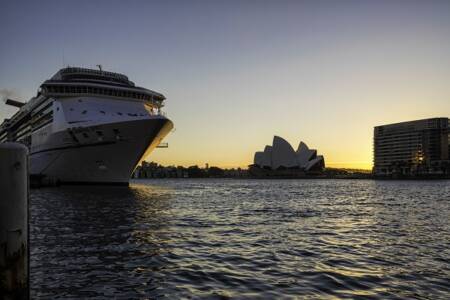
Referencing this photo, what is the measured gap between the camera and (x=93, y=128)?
144 feet

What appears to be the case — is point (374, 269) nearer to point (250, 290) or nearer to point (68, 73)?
point (250, 290)

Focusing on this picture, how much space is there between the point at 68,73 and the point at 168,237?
151ft

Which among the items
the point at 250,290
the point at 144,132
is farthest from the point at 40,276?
the point at 144,132

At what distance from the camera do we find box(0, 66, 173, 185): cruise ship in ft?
146

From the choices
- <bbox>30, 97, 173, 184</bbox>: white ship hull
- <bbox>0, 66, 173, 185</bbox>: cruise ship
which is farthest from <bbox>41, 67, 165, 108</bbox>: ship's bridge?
<bbox>30, 97, 173, 184</bbox>: white ship hull

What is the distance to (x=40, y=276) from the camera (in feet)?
31.1

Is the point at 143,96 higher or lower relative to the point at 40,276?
higher

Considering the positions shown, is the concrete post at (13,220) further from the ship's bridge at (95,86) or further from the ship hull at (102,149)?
the ship's bridge at (95,86)

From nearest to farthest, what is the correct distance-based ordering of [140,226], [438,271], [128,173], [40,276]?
[40,276]
[438,271]
[140,226]
[128,173]

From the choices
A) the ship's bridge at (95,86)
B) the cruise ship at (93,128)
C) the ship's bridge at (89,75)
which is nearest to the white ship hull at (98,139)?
the cruise ship at (93,128)

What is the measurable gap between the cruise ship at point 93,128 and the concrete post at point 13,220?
3887 centimetres

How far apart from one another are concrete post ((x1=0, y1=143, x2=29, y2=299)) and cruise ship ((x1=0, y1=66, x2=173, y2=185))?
38.9 metres

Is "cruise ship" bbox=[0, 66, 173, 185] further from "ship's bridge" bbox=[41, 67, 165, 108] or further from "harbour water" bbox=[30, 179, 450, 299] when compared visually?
"harbour water" bbox=[30, 179, 450, 299]

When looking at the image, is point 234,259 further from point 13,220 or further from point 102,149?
point 102,149
